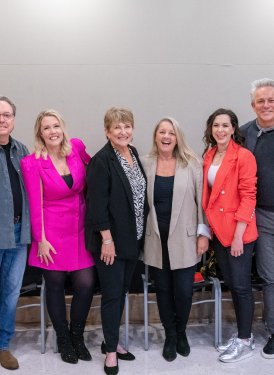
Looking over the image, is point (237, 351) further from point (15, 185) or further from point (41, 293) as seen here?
point (15, 185)

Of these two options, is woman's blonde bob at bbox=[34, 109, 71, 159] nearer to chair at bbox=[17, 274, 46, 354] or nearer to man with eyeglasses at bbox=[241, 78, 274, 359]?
chair at bbox=[17, 274, 46, 354]

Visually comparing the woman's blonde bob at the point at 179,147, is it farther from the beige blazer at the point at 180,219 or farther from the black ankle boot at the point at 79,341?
the black ankle boot at the point at 79,341

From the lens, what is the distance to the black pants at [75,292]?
2543 mm

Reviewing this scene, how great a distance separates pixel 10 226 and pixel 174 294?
3.64ft

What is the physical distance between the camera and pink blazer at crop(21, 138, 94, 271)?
2408mm

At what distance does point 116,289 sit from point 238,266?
78 centimetres

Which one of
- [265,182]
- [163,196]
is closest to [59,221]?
[163,196]

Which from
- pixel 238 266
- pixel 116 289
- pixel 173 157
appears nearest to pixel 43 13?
pixel 173 157

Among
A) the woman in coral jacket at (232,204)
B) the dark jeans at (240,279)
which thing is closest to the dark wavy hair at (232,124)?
the woman in coral jacket at (232,204)

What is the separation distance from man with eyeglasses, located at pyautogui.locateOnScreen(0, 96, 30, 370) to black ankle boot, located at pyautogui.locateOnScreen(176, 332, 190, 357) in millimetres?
1054

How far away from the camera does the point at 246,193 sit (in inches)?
95.1

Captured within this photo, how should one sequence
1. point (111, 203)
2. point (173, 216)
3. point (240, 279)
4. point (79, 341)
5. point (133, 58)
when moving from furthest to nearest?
point (133, 58) < point (79, 341) < point (240, 279) < point (173, 216) < point (111, 203)

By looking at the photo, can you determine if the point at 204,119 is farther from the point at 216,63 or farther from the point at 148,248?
Answer: the point at 148,248

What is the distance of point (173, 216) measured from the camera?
2.44 meters
